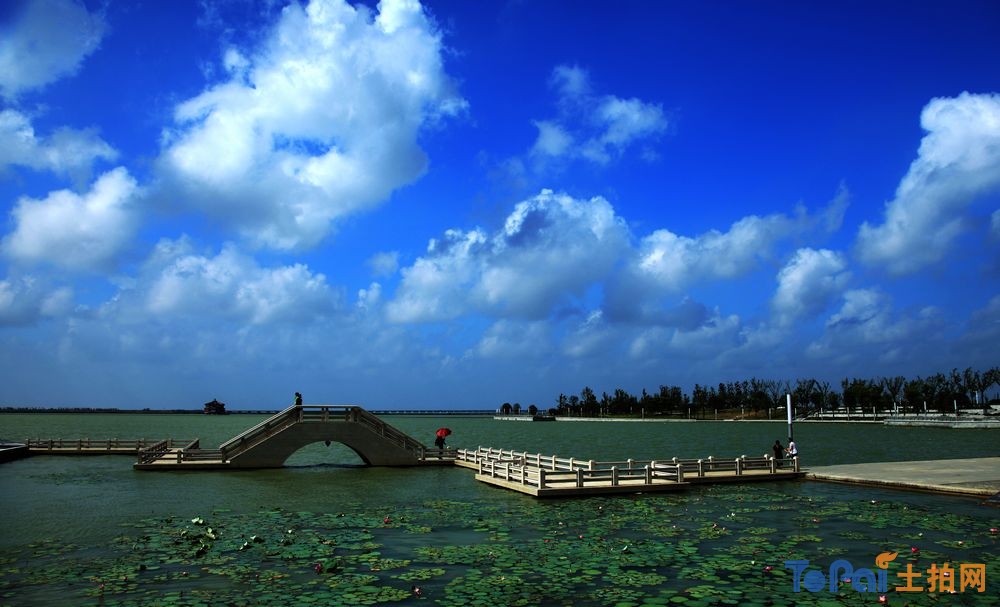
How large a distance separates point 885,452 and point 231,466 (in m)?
54.9

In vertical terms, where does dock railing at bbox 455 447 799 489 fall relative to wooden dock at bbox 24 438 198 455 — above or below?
above

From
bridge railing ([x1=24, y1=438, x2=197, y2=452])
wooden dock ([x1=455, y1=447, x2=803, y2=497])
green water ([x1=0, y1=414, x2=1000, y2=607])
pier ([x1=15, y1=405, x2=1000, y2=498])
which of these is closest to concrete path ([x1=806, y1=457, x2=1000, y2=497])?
pier ([x1=15, y1=405, x2=1000, y2=498])

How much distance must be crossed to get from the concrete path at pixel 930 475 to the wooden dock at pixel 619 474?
90.6 inches

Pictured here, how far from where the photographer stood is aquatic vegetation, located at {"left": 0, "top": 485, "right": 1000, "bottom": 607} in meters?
13.2

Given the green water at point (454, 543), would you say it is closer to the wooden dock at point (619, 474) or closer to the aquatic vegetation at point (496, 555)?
the aquatic vegetation at point (496, 555)

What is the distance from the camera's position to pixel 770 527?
20.2 metres

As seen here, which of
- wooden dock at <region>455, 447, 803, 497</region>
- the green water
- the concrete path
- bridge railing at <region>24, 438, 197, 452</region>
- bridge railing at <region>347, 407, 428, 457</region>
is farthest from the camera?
bridge railing at <region>24, 438, 197, 452</region>

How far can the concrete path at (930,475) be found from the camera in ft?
87.2

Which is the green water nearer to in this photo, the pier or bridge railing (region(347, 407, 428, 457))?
the pier

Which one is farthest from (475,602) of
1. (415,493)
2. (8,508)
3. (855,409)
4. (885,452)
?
(855,409)

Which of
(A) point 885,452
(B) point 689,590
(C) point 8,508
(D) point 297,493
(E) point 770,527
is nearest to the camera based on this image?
(B) point 689,590

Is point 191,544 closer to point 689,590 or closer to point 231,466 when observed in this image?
point 689,590

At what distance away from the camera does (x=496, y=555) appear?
1653 cm

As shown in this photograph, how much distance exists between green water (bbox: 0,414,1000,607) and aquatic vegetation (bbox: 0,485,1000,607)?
0.06 m
